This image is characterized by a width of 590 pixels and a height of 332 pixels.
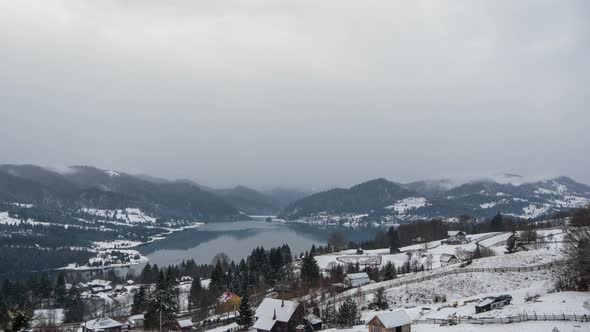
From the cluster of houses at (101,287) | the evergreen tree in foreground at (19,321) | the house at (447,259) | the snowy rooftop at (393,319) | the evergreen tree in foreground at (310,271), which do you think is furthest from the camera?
the cluster of houses at (101,287)

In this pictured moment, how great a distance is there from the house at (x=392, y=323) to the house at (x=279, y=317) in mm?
11145

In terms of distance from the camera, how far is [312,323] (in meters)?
49.2

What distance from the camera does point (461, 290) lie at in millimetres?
58219

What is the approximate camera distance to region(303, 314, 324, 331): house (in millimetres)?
49094

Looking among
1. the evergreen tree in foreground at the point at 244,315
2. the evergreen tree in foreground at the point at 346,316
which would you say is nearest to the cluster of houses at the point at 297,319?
the evergreen tree in foreground at the point at 244,315

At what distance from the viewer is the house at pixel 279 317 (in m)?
48.6

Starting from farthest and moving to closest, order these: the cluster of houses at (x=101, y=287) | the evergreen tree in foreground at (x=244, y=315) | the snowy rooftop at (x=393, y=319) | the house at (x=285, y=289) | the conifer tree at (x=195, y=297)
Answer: the cluster of houses at (x=101, y=287) < the conifer tree at (x=195, y=297) < the house at (x=285, y=289) < the evergreen tree in foreground at (x=244, y=315) < the snowy rooftop at (x=393, y=319)

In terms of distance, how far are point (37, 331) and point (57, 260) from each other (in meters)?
155

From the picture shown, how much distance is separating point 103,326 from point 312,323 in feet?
93.4

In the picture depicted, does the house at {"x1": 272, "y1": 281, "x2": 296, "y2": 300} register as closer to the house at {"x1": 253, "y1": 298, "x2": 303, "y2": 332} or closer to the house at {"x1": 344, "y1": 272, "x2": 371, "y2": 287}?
the house at {"x1": 344, "y1": 272, "x2": 371, "y2": 287}

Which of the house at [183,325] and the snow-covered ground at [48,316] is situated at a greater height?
the house at [183,325]

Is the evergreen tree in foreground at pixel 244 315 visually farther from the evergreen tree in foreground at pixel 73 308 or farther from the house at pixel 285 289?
the evergreen tree in foreground at pixel 73 308

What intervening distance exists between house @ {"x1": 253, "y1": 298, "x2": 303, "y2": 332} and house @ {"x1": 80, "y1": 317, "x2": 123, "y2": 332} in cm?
2173

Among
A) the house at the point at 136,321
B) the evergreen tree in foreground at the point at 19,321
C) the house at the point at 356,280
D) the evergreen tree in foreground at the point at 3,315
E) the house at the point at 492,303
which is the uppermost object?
the evergreen tree in foreground at the point at 19,321
